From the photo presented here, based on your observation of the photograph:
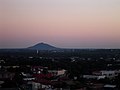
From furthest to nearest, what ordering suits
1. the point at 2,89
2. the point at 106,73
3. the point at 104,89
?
the point at 106,73 < the point at 104,89 < the point at 2,89

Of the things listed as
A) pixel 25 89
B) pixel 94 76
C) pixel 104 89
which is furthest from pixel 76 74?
pixel 25 89

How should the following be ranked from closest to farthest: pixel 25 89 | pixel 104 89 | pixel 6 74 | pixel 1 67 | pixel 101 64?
pixel 25 89
pixel 104 89
pixel 6 74
pixel 1 67
pixel 101 64

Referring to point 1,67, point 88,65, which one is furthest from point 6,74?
point 88,65

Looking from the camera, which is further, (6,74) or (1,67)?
(1,67)

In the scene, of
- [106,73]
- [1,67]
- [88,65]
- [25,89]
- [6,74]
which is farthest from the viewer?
[88,65]

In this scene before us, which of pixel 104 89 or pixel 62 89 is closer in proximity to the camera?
pixel 62 89

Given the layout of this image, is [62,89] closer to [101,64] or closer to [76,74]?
[76,74]

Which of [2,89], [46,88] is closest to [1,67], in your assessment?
[46,88]

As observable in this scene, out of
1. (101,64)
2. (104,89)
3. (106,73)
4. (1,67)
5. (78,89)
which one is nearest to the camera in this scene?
(78,89)

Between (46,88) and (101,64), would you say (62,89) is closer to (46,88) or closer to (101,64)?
(46,88)
